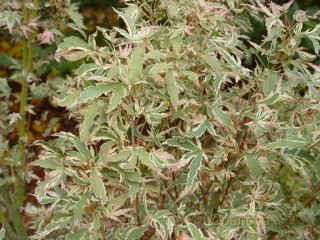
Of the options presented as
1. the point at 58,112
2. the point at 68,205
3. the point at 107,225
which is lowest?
the point at 58,112

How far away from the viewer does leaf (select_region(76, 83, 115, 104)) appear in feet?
4.57

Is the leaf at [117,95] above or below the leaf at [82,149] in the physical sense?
above

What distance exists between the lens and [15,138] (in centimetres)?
408

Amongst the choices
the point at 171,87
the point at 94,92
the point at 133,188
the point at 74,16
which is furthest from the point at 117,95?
the point at 74,16

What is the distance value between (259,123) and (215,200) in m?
0.41

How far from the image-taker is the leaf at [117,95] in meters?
1.39

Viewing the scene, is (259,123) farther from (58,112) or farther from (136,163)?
(58,112)

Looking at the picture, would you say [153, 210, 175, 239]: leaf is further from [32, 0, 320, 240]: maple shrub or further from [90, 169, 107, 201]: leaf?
[90, 169, 107, 201]: leaf

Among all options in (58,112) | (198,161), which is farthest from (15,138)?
(198,161)

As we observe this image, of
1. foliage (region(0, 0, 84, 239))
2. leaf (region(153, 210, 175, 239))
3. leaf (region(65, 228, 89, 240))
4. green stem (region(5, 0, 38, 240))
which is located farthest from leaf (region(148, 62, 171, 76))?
green stem (region(5, 0, 38, 240))

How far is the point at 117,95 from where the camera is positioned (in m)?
1.41

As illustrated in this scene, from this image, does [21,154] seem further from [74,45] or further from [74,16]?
[74,45]

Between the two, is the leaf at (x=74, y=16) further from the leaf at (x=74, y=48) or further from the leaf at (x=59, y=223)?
the leaf at (x=59, y=223)

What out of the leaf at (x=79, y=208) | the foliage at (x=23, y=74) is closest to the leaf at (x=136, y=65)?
the leaf at (x=79, y=208)
